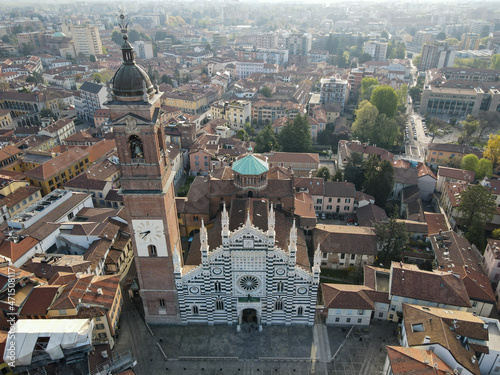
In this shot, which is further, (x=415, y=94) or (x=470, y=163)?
(x=415, y=94)

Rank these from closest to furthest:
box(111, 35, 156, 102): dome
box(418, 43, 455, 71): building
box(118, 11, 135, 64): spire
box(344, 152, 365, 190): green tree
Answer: box(118, 11, 135, 64): spire
box(111, 35, 156, 102): dome
box(344, 152, 365, 190): green tree
box(418, 43, 455, 71): building

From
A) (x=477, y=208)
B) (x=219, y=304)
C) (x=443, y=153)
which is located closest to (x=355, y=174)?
(x=477, y=208)

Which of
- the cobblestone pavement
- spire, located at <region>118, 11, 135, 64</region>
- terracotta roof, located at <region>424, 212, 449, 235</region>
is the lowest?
the cobblestone pavement

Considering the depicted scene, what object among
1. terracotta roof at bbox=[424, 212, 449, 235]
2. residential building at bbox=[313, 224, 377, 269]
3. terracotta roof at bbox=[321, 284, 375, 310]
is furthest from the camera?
terracotta roof at bbox=[424, 212, 449, 235]

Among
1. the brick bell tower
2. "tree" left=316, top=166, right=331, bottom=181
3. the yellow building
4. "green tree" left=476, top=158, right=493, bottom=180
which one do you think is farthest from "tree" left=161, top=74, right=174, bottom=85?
the brick bell tower

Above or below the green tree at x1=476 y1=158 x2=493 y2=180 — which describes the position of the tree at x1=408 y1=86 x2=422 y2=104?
below

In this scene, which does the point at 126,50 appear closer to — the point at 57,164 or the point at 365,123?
the point at 57,164

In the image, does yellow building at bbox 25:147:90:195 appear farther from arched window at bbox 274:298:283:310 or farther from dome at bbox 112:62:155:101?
arched window at bbox 274:298:283:310

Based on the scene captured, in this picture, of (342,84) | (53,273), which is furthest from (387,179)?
(342,84)
